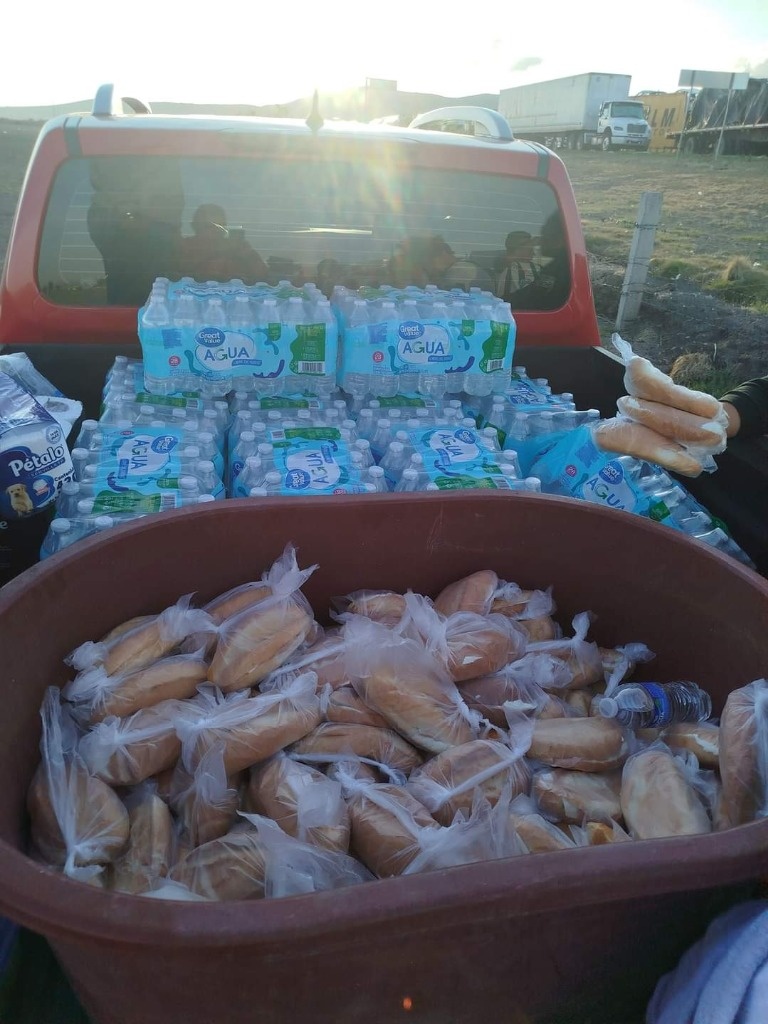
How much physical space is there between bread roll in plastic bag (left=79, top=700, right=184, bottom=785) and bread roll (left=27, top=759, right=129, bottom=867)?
0.16ft

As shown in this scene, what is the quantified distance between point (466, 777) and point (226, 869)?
19.3 inches

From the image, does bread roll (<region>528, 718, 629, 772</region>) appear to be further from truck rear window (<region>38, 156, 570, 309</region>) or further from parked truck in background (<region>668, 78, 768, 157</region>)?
parked truck in background (<region>668, 78, 768, 157</region>)

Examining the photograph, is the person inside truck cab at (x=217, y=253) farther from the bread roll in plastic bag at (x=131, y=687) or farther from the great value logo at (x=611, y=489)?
the bread roll in plastic bag at (x=131, y=687)

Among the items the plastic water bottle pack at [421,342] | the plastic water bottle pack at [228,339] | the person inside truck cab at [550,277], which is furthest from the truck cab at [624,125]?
the plastic water bottle pack at [228,339]

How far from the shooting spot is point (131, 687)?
1523mm

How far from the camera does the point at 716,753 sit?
151 cm

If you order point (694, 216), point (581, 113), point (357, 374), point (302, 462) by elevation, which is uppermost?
point (581, 113)

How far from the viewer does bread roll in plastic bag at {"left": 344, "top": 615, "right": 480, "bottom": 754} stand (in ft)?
5.02

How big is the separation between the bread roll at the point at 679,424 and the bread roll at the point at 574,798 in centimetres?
111

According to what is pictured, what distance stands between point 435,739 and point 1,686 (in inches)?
33.8

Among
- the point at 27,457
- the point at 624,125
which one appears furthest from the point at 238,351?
the point at 624,125

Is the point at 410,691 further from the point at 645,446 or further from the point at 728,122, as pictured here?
the point at 728,122

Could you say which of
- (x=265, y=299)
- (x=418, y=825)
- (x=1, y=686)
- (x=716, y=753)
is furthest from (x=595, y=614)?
(x=265, y=299)

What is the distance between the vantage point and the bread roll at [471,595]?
1.81 metres
